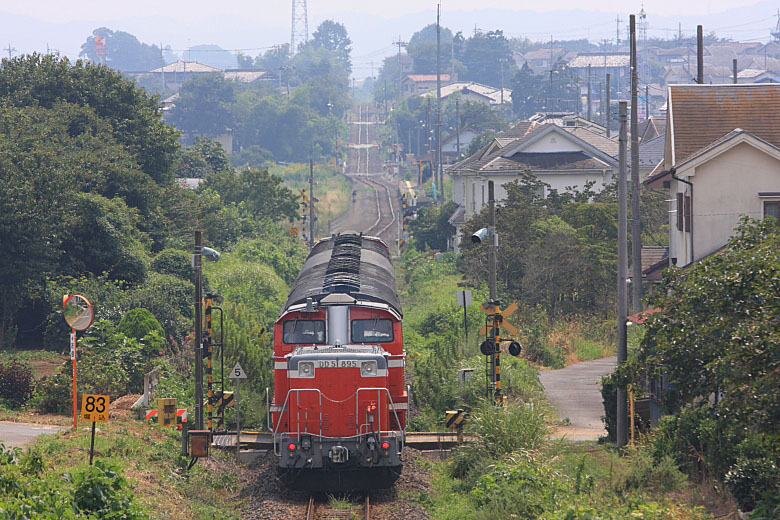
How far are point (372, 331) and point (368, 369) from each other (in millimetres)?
1273

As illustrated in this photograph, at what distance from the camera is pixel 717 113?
26109 millimetres

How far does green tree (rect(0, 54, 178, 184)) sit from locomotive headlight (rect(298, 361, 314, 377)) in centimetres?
2787

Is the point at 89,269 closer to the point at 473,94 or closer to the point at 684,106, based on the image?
the point at 684,106

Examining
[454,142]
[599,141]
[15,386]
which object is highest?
[454,142]

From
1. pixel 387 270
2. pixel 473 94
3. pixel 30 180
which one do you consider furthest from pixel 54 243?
pixel 473 94

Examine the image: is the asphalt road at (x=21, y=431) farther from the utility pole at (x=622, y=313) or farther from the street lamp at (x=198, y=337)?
the utility pole at (x=622, y=313)

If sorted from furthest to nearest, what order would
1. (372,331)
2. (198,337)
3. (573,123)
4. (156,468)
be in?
(573,123)
(198,337)
(372,331)
(156,468)

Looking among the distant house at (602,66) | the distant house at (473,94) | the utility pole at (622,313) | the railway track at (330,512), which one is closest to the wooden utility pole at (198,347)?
the railway track at (330,512)

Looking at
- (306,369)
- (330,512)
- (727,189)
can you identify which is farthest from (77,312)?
(727,189)

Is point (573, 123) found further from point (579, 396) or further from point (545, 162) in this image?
point (579, 396)

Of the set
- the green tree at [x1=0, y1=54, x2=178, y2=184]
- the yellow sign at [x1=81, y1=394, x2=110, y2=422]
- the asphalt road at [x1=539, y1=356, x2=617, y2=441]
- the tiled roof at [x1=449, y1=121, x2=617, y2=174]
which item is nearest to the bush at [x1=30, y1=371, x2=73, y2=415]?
the yellow sign at [x1=81, y1=394, x2=110, y2=422]

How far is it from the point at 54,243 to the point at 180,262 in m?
6.73

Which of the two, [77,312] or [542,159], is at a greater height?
[542,159]

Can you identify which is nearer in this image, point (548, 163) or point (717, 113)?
point (717, 113)
